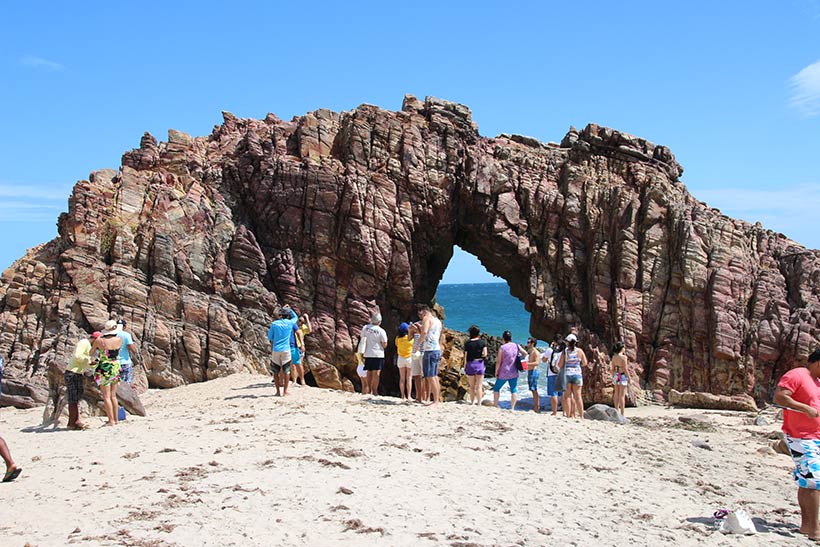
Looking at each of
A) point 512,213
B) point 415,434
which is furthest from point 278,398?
point 512,213

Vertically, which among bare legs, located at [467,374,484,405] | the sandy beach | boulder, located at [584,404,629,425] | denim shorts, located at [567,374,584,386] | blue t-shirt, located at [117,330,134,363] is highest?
blue t-shirt, located at [117,330,134,363]

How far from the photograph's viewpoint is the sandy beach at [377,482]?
7910 mm

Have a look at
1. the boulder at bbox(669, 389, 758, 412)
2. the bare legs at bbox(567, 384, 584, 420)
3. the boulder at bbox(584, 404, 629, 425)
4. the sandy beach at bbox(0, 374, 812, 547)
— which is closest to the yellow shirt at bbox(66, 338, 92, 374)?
the sandy beach at bbox(0, 374, 812, 547)

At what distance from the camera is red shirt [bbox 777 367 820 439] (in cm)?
845

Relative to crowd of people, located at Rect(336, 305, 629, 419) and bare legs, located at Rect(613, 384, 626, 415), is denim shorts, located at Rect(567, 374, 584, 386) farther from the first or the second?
bare legs, located at Rect(613, 384, 626, 415)

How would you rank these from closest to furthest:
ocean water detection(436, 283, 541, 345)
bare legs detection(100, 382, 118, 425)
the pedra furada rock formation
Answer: bare legs detection(100, 382, 118, 425) < the pedra furada rock formation < ocean water detection(436, 283, 541, 345)

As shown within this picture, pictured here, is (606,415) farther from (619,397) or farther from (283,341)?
(283,341)

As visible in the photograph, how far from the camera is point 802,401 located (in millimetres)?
8531

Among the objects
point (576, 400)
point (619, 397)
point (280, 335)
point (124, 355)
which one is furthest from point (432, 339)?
point (124, 355)

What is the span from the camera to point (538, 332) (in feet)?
102

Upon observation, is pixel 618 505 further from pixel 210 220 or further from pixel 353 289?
pixel 210 220

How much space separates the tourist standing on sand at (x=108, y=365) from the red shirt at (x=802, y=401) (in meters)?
12.8

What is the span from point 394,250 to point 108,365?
51.7 feet

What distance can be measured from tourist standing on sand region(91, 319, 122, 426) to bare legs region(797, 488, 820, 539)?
13.1 meters
